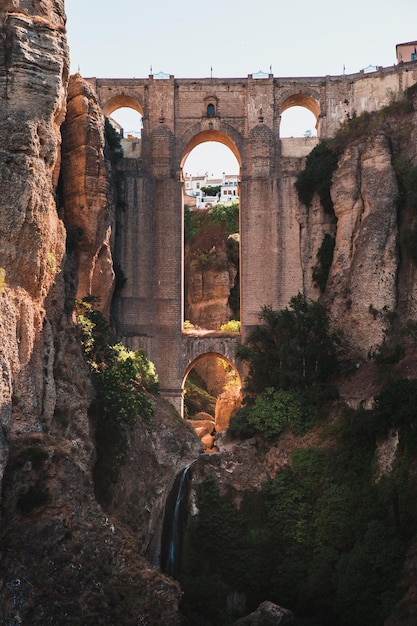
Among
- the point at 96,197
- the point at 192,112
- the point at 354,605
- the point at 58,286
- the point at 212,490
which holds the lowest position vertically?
the point at 354,605

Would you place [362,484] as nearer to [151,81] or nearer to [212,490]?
[212,490]

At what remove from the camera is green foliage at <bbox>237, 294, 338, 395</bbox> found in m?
23.9

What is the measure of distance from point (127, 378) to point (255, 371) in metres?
4.83

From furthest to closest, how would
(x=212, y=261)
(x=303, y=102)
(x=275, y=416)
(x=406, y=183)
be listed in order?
(x=212, y=261)
(x=303, y=102)
(x=406, y=183)
(x=275, y=416)

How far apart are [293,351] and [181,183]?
10442 mm

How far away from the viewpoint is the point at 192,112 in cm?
3153

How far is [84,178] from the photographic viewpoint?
81.0ft

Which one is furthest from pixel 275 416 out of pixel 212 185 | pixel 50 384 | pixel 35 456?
pixel 212 185

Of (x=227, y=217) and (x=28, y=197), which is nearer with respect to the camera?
(x=28, y=197)

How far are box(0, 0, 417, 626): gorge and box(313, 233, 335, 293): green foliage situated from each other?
0.10m

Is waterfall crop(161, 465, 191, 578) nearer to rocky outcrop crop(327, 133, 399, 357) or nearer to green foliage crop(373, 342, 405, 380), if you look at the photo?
green foliage crop(373, 342, 405, 380)

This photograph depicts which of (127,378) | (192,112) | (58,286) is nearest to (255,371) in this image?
(127,378)

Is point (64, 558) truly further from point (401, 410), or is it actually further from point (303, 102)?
point (303, 102)

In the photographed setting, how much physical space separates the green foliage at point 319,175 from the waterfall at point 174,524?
42.7 ft
